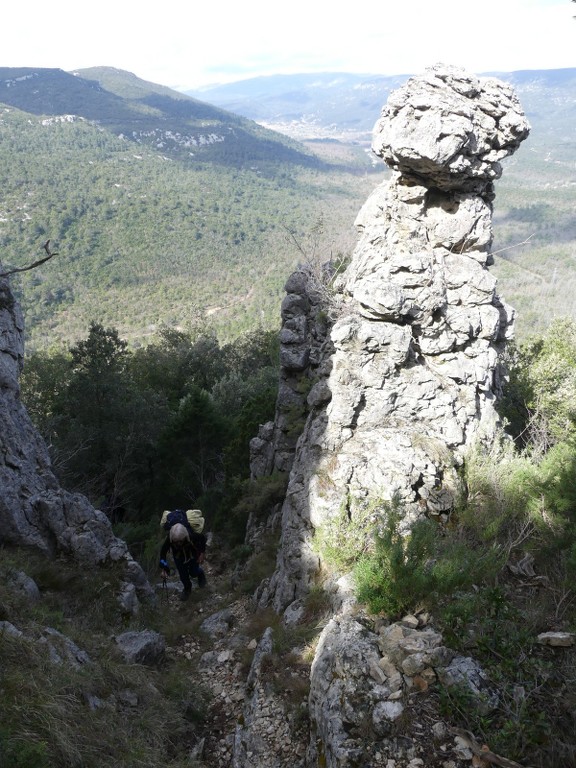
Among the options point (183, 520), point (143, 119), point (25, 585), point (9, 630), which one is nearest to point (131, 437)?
point (183, 520)

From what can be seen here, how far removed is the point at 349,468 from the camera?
7.59 m

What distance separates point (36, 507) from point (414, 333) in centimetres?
763

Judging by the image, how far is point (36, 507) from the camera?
340 inches

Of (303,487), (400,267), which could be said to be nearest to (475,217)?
(400,267)

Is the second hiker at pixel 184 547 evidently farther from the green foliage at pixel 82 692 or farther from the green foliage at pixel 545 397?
the green foliage at pixel 545 397

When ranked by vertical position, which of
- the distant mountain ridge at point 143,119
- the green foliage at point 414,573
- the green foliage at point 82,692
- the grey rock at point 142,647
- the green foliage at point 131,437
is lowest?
the green foliage at point 131,437

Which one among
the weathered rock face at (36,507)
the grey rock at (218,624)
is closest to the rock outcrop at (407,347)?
the grey rock at (218,624)

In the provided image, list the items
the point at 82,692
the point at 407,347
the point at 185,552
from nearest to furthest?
the point at 82,692
the point at 407,347
the point at 185,552

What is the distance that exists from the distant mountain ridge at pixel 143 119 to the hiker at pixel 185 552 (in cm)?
14914

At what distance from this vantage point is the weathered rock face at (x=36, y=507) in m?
8.24

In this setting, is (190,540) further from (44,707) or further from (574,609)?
(574,609)

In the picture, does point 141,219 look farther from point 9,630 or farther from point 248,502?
point 9,630

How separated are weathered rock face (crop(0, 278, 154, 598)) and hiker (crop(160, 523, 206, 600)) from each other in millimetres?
666

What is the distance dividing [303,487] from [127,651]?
3.56 meters
